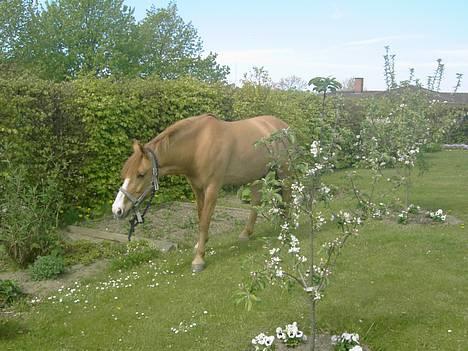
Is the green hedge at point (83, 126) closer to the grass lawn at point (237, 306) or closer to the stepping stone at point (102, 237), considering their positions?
the stepping stone at point (102, 237)

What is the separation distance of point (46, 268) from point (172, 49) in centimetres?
3261

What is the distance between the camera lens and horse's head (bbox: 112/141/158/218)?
594cm

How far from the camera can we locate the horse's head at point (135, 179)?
Answer: 5938 mm

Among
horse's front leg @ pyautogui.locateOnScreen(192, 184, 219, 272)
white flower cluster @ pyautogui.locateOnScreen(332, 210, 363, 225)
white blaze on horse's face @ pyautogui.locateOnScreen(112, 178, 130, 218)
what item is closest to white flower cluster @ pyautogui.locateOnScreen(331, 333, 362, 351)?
white flower cluster @ pyautogui.locateOnScreen(332, 210, 363, 225)

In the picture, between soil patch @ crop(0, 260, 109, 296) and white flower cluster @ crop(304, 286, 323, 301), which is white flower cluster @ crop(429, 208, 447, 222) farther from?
soil patch @ crop(0, 260, 109, 296)

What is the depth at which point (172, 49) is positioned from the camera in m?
37.0

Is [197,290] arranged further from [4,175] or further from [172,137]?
[4,175]

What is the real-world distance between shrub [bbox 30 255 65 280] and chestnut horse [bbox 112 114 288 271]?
1325 mm

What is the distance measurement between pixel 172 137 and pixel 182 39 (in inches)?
1322

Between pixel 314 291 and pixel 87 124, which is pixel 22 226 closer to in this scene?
pixel 87 124

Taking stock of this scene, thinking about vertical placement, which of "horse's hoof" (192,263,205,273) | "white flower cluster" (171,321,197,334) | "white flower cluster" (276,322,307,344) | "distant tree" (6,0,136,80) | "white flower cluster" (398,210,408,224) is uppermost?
"distant tree" (6,0,136,80)

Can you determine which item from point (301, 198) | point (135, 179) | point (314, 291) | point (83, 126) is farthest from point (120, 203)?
point (83, 126)

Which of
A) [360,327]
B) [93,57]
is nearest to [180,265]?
[360,327]

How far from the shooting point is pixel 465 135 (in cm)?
2909
